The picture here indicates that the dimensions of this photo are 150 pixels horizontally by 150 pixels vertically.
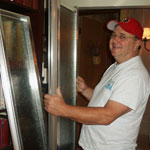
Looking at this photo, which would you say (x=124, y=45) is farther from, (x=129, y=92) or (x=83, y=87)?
(x=83, y=87)

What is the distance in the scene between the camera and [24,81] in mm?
1304

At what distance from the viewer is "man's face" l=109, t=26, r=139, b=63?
132cm

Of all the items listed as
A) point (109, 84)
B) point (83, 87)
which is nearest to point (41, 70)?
point (83, 87)

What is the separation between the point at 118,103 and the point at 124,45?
389 millimetres

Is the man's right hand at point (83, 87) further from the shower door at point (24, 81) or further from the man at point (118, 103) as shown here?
the shower door at point (24, 81)

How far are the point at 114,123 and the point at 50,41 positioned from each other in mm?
637

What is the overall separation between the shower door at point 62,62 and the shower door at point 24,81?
0.15 m

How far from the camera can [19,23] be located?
1.32 metres

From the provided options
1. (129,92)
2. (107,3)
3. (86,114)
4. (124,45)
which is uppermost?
(107,3)

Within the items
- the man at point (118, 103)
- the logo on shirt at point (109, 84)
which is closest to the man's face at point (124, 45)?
the man at point (118, 103)

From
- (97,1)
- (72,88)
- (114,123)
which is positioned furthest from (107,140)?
(97,1)

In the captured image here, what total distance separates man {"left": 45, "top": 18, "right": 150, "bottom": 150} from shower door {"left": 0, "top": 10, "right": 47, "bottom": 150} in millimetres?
212

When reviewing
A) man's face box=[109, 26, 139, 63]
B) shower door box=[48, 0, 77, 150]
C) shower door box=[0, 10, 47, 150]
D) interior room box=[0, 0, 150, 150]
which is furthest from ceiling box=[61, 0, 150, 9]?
shower door box=[0, 10, 47, 150]

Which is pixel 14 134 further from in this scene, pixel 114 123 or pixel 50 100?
pixel 114 123
